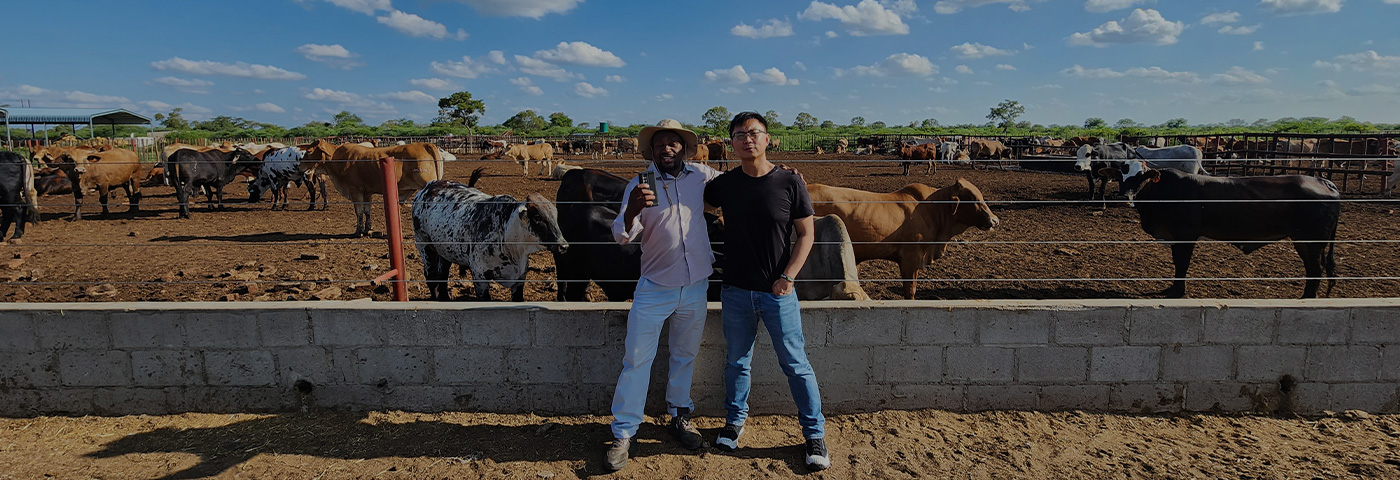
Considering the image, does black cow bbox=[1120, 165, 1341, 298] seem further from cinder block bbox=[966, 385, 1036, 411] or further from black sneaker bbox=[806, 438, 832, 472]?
black sneaker bbox=[806, 438, 832, 472]

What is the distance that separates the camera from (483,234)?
18.6 ft

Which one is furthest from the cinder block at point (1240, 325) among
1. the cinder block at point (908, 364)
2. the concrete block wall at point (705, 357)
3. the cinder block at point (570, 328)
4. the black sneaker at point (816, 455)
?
the cinder block at point (570, 328)

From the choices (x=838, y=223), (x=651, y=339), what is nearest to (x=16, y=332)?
(x=651, y=339)

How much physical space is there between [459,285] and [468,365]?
3188 millimetres

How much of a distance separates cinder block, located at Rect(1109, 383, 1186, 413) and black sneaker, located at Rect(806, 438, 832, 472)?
1777 millimetres

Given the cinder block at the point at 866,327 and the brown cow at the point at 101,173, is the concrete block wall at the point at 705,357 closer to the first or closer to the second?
the cinder block at the point at 866,327

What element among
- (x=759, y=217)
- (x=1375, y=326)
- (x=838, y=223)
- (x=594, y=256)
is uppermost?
(x=759, y=217)

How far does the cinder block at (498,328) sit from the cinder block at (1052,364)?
105 inches

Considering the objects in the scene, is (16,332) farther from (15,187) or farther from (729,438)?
(15,187)

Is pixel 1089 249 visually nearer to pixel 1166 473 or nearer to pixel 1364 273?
pixel 1364 273

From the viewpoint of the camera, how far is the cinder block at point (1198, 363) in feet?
12.7

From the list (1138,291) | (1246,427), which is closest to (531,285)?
(1246,427)

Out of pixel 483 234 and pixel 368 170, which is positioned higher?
pixel 368 170

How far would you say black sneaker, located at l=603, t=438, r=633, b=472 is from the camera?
11.0 feet
